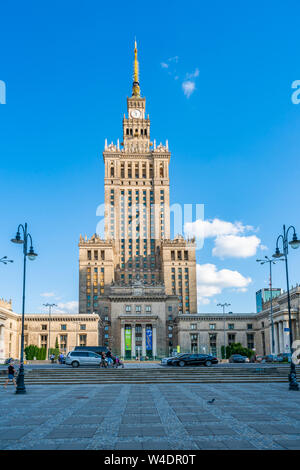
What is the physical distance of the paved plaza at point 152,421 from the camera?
41.8ft

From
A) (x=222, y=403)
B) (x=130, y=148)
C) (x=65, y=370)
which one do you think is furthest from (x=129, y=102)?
(x=222, y=403)

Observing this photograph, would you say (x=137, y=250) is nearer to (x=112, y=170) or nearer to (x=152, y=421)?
(x=112, y=170)

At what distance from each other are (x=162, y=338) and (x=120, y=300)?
14494 mm

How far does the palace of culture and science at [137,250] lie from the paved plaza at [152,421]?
300 ft

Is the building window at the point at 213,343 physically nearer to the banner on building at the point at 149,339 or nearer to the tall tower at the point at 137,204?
the banner on building at the point at 149,339

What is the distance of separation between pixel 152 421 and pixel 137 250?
420ft

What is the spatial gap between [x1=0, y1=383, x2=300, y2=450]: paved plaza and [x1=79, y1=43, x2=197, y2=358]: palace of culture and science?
300 feet

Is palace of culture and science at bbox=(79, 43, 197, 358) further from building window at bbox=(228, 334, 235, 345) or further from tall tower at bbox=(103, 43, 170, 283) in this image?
building window at bbox=(228, 334, 235, 345)

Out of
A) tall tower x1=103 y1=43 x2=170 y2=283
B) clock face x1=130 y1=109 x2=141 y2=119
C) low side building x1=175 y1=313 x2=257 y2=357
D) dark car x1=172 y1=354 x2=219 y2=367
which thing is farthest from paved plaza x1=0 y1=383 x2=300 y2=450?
clock face x1=130 y1=109 x2=141 y2=119

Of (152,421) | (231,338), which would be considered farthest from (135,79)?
(152,421)

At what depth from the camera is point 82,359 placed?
46.5 m

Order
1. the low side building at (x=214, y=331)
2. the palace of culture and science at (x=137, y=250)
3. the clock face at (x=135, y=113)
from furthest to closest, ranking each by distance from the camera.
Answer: the clock face at (x=135, y=113) < the palace of culture and science at (x=137, y=250) < the low side building at (x=214, y=331)

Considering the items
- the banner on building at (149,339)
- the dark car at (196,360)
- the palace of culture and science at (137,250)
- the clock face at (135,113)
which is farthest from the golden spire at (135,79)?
the dark car at (196,360)

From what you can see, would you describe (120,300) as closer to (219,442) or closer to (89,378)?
(89,378)
